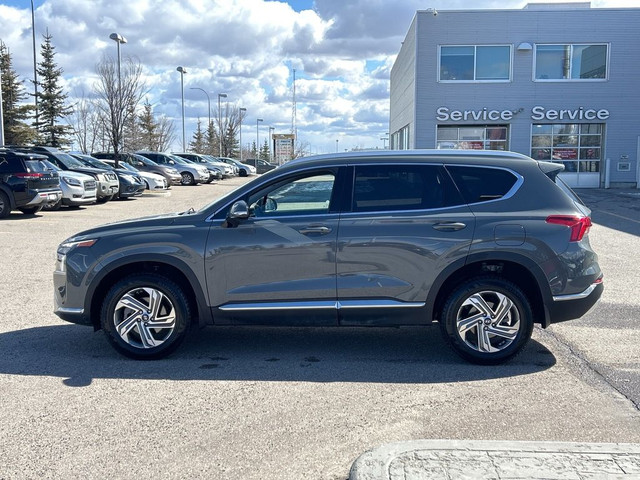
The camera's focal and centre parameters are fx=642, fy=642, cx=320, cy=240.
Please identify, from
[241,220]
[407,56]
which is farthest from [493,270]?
[407,56]

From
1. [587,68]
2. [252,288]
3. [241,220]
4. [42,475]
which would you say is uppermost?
[587,68]

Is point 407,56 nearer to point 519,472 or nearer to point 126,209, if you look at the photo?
point 126,209

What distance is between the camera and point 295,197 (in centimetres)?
562

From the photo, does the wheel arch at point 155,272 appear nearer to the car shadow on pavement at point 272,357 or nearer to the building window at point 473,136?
the car shadow on pavement at point 272,357

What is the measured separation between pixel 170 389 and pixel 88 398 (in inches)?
23.2

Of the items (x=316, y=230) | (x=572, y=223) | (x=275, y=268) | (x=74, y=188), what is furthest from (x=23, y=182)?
(x=572, y=223)

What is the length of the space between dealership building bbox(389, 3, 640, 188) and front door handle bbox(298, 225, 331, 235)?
26.7 metres

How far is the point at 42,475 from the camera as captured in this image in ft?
11.7

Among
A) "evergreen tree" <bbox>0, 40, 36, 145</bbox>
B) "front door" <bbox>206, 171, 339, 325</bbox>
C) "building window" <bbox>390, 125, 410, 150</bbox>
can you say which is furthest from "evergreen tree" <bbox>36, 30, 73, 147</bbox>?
"front door" <bbox>206, 171, 339, 325</bbox>

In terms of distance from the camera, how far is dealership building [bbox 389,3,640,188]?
30.3 metres

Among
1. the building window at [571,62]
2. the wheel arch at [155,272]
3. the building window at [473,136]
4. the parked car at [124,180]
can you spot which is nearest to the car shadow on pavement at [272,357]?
the wheel arch at [155,272]

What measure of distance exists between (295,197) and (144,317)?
1663 millimetres

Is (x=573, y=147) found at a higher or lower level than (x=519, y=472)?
higher

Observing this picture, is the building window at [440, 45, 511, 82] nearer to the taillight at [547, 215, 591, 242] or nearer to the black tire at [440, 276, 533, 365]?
the taillight at [547, 215, 591, 242]
